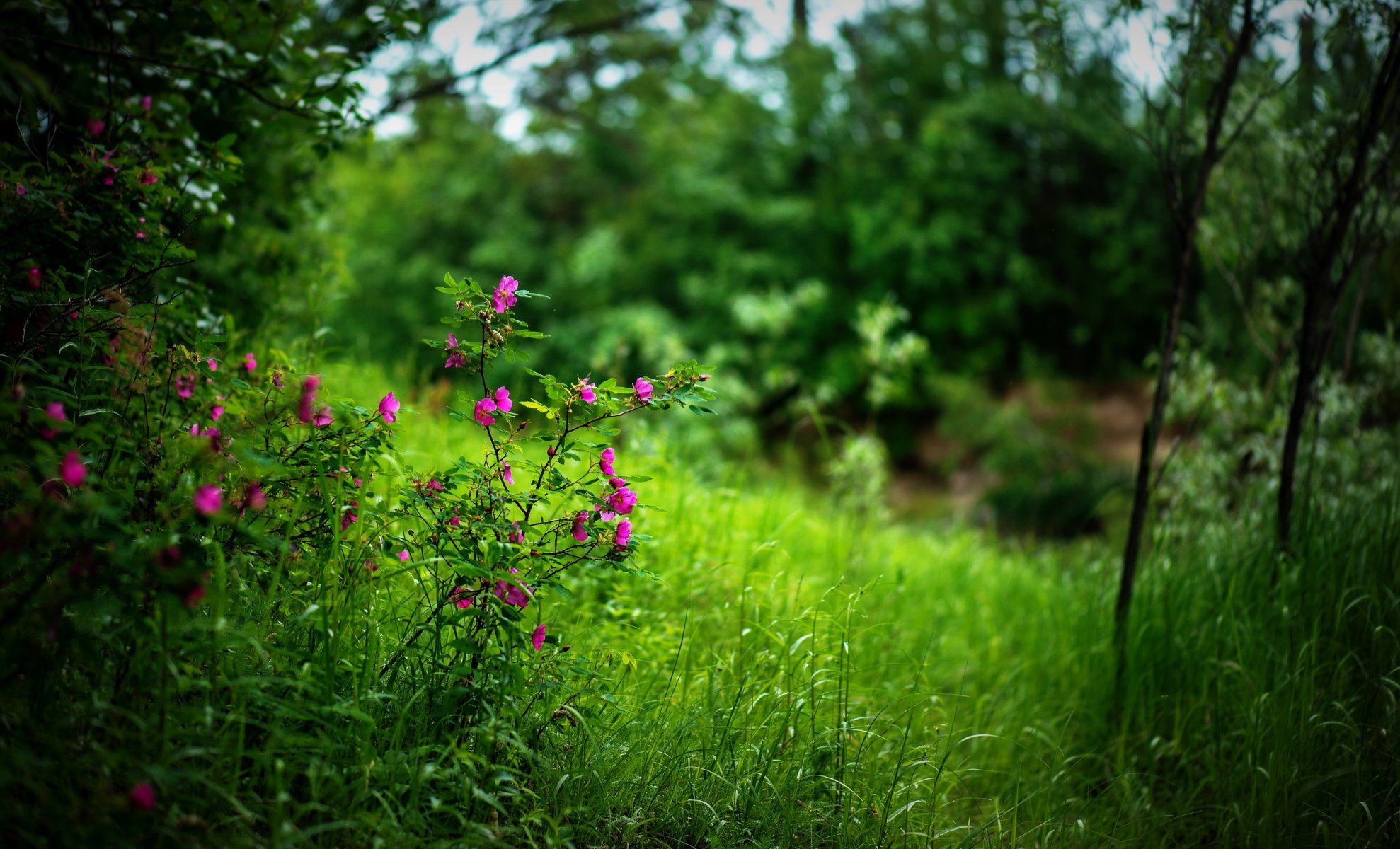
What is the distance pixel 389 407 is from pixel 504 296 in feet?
1.10

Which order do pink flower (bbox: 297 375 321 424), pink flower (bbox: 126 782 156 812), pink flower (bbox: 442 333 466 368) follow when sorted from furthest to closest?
pink flower (bbox: 442 333 466 368), pink flower (bbox: 297 375 321 424), pink flower (bbox: 126 782 156 812)

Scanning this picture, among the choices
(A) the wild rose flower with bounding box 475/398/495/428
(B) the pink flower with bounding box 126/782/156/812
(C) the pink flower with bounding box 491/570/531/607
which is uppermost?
(A) the wild rose flower with bounding box 475/398/495/428

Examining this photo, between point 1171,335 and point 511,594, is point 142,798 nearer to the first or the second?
point 511,594

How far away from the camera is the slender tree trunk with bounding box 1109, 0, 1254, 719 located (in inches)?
105

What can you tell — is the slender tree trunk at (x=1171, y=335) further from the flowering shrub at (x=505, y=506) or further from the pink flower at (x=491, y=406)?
the pink flower at (x=491, y=406)

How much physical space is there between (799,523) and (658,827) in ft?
7.23

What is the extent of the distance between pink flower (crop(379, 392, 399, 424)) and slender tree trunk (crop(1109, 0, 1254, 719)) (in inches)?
93.5

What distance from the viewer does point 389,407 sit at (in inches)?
66.0

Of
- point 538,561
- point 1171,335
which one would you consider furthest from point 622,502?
point 1171,335

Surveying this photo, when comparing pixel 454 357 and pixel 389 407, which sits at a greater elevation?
pixel 454 357

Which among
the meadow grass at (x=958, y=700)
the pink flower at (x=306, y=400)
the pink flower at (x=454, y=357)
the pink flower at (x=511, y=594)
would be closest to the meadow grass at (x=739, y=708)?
the meadow grass at (x=958, y=700)

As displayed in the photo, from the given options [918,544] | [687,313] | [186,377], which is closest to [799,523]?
[918,544]

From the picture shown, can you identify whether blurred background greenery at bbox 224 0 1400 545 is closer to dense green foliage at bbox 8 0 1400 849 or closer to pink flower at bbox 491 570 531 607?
dense green foliage at bbox 8 0 1400 849

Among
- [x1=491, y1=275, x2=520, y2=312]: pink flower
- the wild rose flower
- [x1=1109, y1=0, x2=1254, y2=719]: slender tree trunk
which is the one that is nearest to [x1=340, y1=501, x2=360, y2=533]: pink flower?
the wild rose flower
